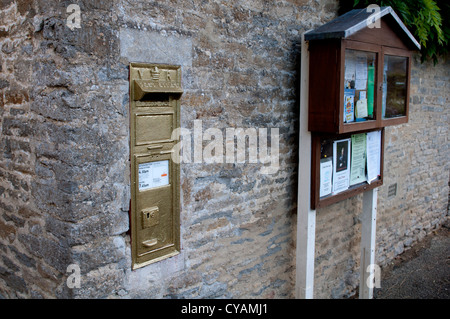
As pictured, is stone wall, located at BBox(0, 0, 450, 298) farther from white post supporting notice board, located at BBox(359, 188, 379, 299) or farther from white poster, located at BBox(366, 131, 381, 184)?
white poster, located at BBox(366, 131, 381, 184)

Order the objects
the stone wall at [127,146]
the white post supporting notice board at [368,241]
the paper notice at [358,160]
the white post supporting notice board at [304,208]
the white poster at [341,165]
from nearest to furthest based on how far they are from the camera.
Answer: the stone wall at [127,146] → the white post supporting notice board at [304,208] → the white poster at [341,165] → the paper notice at [358,160] → the white post supporting notice board at [368,241]

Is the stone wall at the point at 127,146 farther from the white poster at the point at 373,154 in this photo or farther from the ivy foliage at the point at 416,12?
the white poster at the point at 373,154

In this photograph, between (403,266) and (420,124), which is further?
(420,124)

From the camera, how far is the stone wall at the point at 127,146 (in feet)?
7.73

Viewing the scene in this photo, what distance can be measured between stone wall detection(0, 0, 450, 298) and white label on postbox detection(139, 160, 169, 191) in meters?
0.12

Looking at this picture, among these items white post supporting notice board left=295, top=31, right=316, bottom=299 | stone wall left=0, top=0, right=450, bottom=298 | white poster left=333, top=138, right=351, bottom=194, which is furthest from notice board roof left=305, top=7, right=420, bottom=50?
white poster left=333, top=138, right=351, bottom=194

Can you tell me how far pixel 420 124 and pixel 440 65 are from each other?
106 centimetres

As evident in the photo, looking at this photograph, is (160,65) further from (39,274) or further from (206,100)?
(39,274)

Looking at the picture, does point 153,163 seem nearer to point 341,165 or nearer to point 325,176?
point 325,176

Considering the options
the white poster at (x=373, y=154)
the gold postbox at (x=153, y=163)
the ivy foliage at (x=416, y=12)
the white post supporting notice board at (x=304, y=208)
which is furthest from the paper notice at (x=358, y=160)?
the gold postbox at (x=153, y=163)

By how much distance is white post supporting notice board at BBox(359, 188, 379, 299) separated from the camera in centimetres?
442

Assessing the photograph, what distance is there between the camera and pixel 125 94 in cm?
250

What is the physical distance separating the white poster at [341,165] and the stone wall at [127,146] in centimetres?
39

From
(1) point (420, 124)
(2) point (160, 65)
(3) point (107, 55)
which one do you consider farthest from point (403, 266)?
(3) point (107, 55)
